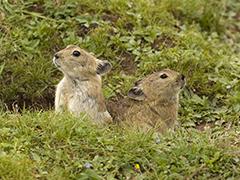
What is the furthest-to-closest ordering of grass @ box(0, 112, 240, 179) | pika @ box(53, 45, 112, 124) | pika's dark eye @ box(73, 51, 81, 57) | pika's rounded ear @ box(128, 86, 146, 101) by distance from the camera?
1. pika's rounded ear @ box(128, 86, 146, 101)
2. pika's dark eye @ box(73, 51, 81, 57)
3. pika @ box(53, 45, 112, 124)
4. grass @ box(0, 112, 240, 179)

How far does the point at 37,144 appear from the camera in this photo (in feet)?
22.4

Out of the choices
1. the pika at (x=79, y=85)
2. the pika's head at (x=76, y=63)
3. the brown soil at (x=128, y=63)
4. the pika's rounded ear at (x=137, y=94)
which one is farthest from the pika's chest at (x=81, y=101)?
the brown soil at (x=128, y=63)

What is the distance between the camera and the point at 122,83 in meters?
9.52

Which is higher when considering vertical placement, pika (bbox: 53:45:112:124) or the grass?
the grass

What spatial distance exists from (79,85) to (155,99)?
35.8 inches

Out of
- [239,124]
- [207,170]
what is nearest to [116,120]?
[239,124]

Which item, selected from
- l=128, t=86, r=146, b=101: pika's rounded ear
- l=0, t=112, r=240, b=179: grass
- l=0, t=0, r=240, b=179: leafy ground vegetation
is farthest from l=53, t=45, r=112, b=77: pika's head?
l=0, t=112, r=240, b=179: grass

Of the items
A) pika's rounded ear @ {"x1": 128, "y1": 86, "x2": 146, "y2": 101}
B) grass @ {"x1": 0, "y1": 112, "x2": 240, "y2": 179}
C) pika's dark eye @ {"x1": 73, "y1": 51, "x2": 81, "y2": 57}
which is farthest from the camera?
pika's rounded ear @ {"x1": 128, "y1": 86, "x2": 146, "y2": 101}

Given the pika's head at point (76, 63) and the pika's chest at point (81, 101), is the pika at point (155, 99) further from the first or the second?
the pika's head at point (76, 63)

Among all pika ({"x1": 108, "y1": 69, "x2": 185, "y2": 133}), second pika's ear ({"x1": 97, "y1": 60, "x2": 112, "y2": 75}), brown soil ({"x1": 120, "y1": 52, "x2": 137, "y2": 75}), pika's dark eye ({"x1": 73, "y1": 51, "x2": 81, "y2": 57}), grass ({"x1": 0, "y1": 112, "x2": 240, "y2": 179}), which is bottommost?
brown soil ({"x1": 120, "y1": 52, "x2": 137, "y2": 75})

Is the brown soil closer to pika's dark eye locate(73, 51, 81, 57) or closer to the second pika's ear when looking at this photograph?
the second pika's ear

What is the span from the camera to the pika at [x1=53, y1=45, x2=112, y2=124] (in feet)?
27.7

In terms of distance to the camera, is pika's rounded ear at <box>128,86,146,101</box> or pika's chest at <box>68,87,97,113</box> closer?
pika's chest at <box>68,87,97,113</box>

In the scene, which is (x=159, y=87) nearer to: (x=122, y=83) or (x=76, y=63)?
(x=122, y=83)
